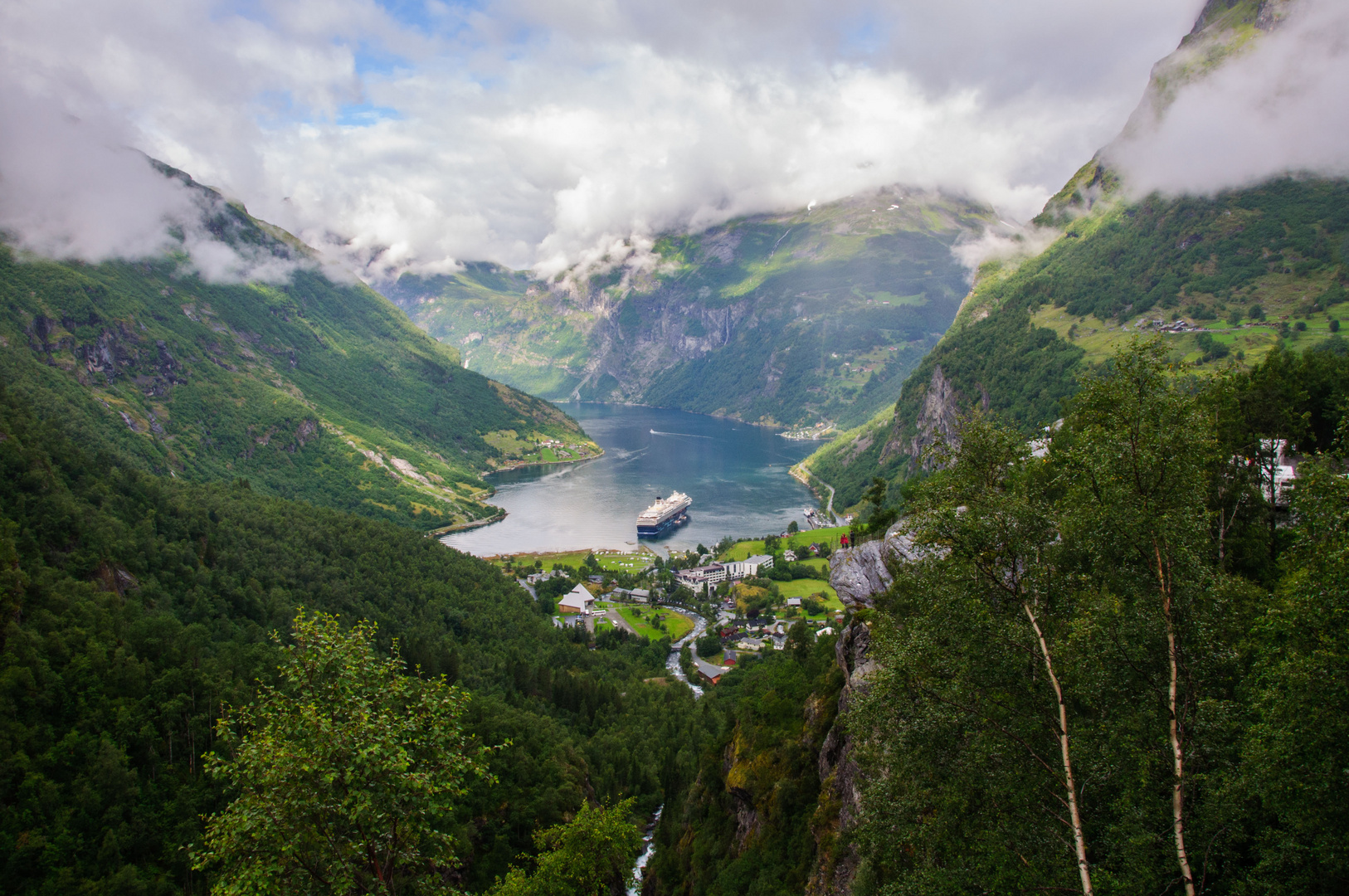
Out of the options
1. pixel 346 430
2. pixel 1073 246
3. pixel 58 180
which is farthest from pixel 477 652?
pixel 58 180

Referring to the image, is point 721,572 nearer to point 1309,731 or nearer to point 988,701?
point 988,701

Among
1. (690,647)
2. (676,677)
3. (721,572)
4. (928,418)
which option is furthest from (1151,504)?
(928,418)

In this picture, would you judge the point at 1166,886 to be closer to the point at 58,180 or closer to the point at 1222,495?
the point at 1222,495

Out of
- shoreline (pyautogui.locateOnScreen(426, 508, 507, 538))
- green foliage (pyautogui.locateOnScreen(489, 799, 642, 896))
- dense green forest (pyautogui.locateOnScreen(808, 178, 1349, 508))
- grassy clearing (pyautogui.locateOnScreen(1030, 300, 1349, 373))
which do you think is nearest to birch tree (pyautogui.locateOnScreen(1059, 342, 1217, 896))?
green foliage (pyautogui.locateOnScreen(489, 799, 642, 896))

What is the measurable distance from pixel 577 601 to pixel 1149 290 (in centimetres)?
10339

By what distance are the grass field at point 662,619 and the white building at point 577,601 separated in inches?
166

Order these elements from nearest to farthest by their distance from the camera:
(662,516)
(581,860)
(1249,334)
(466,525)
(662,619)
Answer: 1. (581,860)
2. (1249,334)
3. (662,619)
4. (662,516)
5. (466,525)

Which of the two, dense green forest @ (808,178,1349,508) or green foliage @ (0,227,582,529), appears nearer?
dense green forest @ (808,178,1349,508)

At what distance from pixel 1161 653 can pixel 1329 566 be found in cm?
270

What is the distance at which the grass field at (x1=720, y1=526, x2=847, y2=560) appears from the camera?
105 metres

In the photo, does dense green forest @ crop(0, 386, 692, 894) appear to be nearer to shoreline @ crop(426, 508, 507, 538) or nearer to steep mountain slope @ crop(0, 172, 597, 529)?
steep mountain slope @ crop(0, 172, 597, 529)

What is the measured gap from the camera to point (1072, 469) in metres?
13.4

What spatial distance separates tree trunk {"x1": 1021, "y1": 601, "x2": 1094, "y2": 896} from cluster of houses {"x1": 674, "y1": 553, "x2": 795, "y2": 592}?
278 feet

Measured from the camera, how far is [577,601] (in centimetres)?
9119
